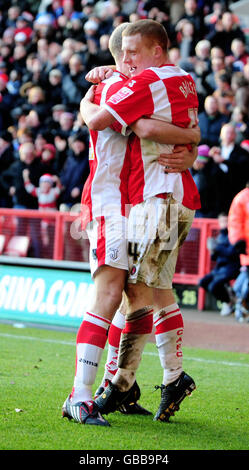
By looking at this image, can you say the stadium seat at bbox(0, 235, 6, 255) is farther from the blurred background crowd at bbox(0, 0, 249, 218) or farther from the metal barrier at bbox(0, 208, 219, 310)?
the blurred background crowd at bbox(0, 0, 249, 218)

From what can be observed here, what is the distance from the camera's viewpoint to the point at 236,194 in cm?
1298

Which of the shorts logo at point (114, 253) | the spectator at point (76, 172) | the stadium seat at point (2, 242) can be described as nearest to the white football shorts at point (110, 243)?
the shorts logo at point (114, 253)

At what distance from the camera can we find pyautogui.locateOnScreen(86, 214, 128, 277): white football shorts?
5.10 m

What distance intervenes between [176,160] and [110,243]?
0.64 metres

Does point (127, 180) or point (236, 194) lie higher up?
point (127, 180)

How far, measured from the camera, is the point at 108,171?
5.24 metres

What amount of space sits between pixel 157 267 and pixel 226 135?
790cm

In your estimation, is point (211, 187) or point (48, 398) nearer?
point (48, 398)

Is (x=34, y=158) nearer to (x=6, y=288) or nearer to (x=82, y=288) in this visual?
(x=6, y=288)

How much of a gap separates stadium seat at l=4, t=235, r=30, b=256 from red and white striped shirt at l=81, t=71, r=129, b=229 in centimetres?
819

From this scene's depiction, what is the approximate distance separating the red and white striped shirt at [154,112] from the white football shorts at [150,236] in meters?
0.06

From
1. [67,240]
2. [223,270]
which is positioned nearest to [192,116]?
[223,270]

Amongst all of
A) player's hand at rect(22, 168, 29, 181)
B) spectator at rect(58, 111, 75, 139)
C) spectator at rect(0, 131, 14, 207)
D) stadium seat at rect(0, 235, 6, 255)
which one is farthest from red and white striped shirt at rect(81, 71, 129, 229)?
spectator at rect(0, 131, 14, 207)
